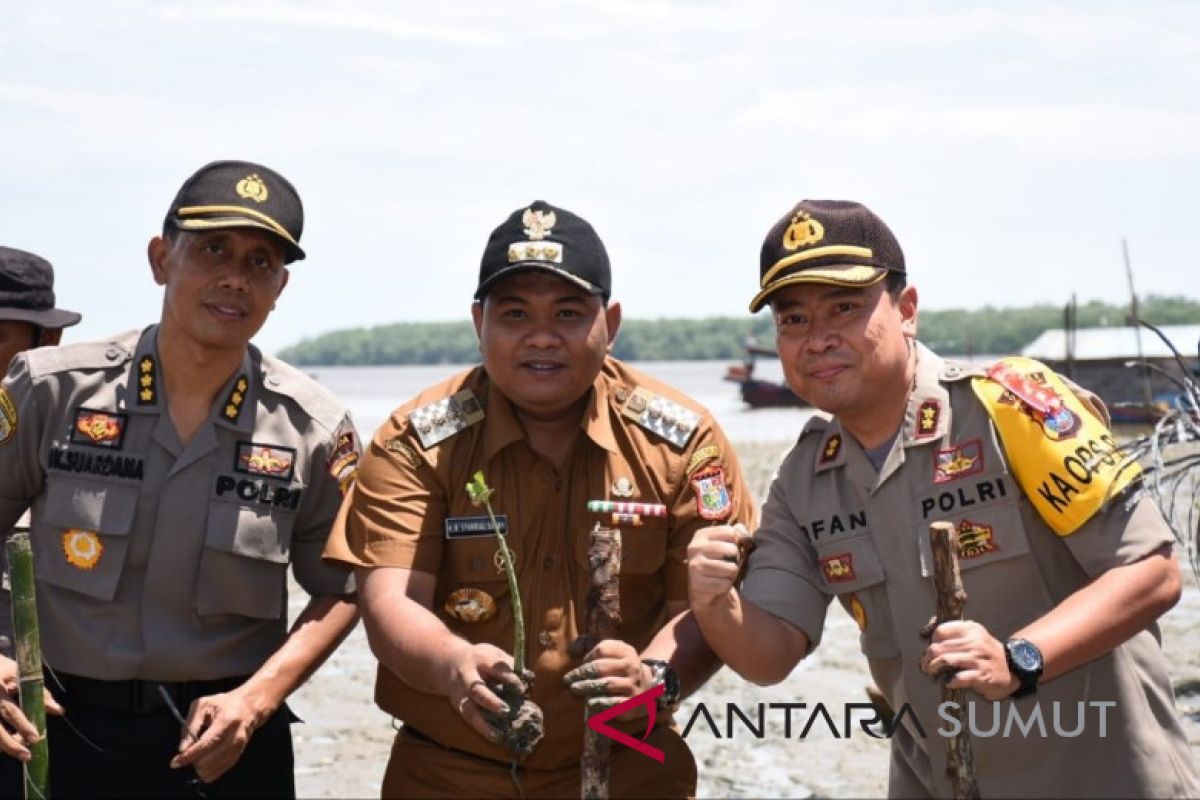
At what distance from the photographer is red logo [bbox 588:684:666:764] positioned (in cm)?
361

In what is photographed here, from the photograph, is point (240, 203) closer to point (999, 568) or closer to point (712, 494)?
point (712, 494)

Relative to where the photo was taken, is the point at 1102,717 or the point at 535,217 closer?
the point at 1102,717

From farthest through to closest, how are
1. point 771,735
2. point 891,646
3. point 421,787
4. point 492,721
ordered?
1. point 771,735
2. point 421,787
3. point 891,646
4. point 492,721

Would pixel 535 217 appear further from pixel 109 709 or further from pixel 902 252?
Result: pixel 109 709

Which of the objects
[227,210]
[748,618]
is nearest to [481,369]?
[227,210]

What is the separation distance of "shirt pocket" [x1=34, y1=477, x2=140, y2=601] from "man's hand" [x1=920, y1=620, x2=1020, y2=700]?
242cm

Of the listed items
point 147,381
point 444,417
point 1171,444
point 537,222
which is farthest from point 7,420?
point 1171,444

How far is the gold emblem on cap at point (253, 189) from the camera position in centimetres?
430

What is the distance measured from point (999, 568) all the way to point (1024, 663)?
0.44m

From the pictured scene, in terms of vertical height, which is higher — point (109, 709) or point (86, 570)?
point (86, 570)

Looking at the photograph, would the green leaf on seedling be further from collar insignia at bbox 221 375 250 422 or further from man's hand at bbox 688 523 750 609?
collar insignia at bbox 221 375 250 422

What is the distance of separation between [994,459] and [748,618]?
0.78 meters

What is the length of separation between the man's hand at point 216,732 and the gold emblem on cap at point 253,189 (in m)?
1.48

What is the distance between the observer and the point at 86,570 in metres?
4.28
